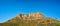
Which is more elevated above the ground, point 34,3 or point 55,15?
point 34,3

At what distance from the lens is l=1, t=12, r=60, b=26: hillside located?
14.0 ft

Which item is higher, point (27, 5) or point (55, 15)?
point (27, 5)

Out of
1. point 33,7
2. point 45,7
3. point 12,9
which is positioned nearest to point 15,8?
point 12,9

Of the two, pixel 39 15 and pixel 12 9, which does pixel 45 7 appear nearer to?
pixel 39 15

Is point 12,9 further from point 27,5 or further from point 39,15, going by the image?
point 39,15

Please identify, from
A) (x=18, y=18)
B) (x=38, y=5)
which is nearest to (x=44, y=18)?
(x=38, y=5)

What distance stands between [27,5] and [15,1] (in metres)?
0.31

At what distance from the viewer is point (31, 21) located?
4.27 meters

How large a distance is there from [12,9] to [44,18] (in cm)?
80

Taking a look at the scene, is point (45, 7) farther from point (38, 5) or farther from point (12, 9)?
point (12, 9)

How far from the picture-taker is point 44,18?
14.1 feet

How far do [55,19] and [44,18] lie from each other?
26cm

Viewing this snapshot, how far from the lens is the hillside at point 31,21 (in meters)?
4.26

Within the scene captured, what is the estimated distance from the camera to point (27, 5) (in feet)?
14.2
